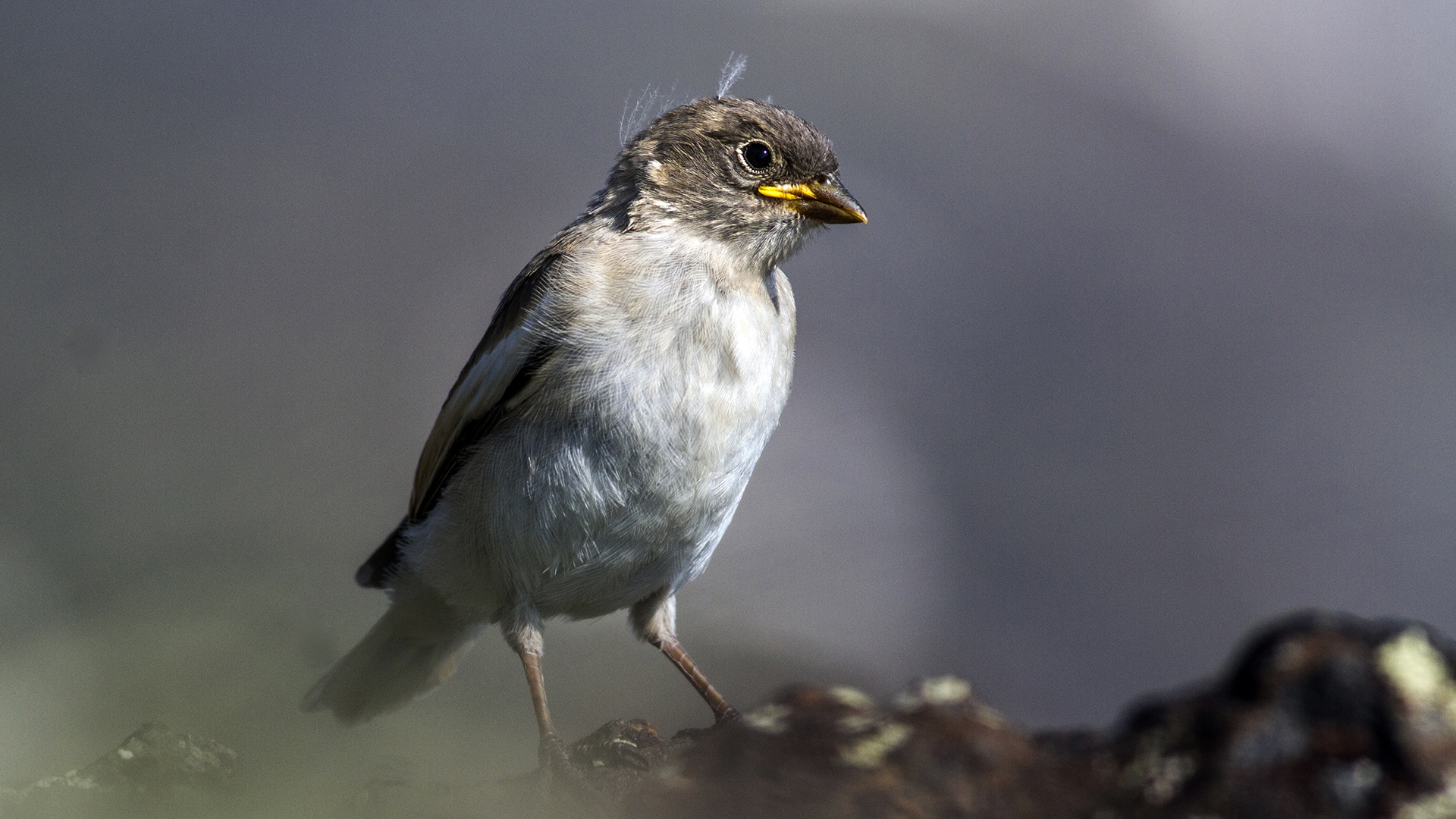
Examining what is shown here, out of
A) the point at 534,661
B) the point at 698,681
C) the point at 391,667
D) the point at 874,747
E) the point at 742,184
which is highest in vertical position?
the point at 742,184

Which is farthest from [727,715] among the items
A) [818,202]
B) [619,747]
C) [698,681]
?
[818,202]

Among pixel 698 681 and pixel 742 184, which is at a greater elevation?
pixel 742 184

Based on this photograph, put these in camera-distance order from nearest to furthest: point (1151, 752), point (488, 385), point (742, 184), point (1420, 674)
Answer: point (1420, 674)
point (1151, 752)
point (488, 385)
point (742, 184)

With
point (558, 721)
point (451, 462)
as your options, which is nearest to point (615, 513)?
point (451, 462)

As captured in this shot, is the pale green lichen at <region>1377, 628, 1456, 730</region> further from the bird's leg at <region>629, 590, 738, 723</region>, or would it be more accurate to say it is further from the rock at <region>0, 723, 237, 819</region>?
the rock at <region>0, 723, 237, 819</region>

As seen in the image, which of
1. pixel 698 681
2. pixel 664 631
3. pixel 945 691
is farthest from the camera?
pixel 664 631

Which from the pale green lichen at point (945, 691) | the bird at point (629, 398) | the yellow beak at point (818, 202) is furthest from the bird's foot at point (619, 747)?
the yellow beak at point (818, 202)

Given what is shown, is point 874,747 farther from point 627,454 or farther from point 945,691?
Answer: point 627,454

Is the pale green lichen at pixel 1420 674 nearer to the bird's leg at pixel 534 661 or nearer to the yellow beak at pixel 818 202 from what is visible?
the yellow beak at pixel 818 202
